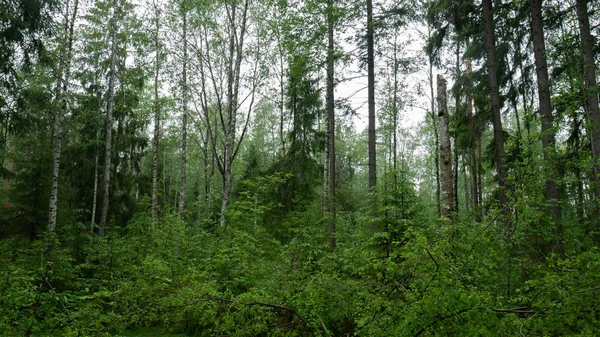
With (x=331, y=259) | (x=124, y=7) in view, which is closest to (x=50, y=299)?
(x=331, y=259)

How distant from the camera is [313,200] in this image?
13.8m

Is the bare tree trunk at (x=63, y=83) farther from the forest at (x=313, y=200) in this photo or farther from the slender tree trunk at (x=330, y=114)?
the slender tree trunk at (x=330, y=114)

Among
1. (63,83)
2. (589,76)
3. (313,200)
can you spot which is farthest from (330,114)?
(63,83)

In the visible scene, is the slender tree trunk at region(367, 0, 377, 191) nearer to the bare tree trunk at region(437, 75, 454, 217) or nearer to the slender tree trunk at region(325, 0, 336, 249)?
the slender tree trunk at region(325, 0, 336, 249)

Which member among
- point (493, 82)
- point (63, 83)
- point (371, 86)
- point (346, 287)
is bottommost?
point (346, 287)

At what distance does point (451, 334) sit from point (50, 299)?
151 inches

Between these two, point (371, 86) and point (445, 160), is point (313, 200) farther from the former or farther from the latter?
point (445, 160)

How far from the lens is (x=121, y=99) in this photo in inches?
645

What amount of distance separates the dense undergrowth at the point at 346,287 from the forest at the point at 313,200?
0.04 m

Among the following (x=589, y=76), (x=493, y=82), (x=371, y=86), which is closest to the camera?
(x=589, y=76)

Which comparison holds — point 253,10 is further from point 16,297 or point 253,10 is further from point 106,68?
point 16,297

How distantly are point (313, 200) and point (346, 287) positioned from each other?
8.65 metres

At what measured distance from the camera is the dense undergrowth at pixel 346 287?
3.26 meters

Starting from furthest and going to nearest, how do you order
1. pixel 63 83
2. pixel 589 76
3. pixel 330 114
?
pixel 63 83 < pixel 330 114 < pixel 589 76
